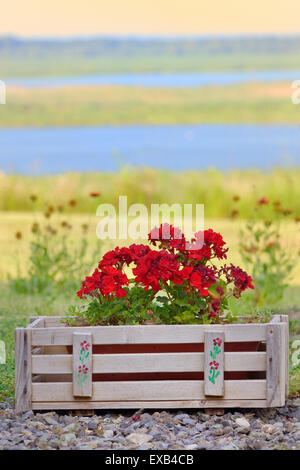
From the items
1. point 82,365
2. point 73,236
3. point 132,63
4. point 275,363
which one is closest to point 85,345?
point 82,365

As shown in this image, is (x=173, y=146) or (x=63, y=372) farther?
(x=173, y=146)

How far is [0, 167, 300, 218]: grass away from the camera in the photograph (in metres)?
10.5

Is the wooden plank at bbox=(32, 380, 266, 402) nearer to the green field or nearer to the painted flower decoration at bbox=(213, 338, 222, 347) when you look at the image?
→ the painted flower decoration at bbox=(213, 338, 222, 347)

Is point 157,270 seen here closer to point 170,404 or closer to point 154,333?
point 154,333

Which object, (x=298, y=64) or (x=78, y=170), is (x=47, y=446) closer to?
(x=78, y=170)

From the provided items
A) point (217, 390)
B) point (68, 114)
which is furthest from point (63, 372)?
point (68, 114)

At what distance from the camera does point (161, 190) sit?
1098cm

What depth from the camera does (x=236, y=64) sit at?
1785 inches

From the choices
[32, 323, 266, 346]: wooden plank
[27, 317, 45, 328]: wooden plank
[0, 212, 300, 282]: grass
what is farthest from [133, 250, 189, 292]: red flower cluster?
[0, 212, 300, 282]: grass

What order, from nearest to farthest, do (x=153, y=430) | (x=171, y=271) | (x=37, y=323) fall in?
(x=153, y=430) → (x=171, y=271) → (x=37, y=323)

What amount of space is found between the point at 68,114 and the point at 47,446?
29.6 meters

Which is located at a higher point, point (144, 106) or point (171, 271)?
point (144, 106)

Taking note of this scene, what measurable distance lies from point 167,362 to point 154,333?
143 millimetres

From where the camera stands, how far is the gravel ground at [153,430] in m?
3.01
